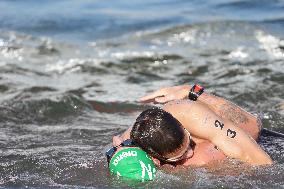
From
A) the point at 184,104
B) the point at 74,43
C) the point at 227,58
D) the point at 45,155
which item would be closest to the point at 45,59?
the point at 74,43

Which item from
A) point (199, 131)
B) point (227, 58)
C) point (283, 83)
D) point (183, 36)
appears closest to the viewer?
point (199, 131)

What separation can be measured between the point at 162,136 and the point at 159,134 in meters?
0.03

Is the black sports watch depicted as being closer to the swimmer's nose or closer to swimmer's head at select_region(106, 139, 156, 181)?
the swimmer's nose

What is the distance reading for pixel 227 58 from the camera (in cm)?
1108

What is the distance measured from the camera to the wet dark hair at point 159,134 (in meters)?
5.30

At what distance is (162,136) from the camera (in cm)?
530

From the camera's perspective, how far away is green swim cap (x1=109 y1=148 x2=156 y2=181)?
17.6ft

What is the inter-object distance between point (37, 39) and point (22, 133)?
545 centimetres

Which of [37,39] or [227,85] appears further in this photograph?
[37,39]

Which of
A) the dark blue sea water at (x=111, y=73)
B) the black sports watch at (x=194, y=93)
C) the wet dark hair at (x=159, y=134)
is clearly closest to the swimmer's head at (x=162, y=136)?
the wet dark hair at (x=159, y=134)

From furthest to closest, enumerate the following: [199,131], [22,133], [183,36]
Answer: [183,36]
[22,133]
[199,131]

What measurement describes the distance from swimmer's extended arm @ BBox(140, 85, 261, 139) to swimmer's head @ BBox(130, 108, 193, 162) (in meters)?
0.92

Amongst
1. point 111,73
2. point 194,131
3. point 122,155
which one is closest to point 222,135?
point 194,131

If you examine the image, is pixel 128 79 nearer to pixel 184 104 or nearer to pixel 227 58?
pixel 227 58
